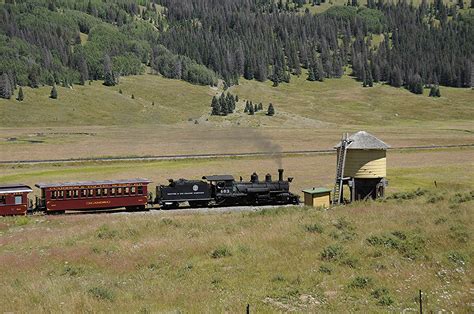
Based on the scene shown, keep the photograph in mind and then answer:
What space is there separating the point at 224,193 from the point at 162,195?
18.4 feet

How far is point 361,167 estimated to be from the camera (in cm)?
4756

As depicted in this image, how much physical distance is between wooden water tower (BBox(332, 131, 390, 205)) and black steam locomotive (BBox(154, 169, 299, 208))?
204 inches

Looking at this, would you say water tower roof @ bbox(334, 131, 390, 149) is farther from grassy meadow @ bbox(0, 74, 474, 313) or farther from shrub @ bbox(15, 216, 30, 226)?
shrub @ bbox(15, 216, 30, 226)

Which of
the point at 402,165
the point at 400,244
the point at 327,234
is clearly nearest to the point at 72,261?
the point at 327,234

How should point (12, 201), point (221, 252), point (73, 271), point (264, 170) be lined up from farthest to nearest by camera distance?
point (264, 170) < point (12, 201) < point (221, 252) < point (73, 271)

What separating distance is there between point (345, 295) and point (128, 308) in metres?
7.91

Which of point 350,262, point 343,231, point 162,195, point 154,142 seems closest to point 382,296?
point 350,262

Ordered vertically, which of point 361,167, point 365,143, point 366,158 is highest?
point 365,143

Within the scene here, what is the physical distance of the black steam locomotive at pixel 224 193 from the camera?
48.2 metres

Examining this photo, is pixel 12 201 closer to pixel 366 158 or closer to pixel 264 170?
pixel 366 158

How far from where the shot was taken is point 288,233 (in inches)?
1150

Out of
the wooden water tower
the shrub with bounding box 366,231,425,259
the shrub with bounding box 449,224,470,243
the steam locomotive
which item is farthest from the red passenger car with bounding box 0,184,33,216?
the shrub with bounding box 449,224,470,243

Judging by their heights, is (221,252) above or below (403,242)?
below

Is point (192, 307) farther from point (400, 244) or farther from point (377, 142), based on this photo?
point (377, 142)
